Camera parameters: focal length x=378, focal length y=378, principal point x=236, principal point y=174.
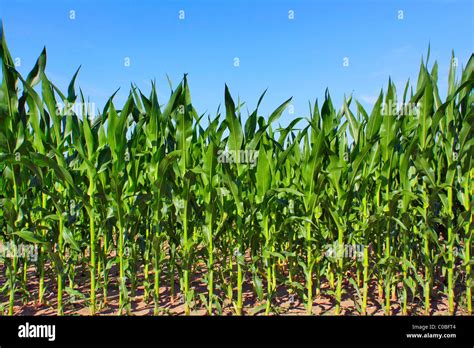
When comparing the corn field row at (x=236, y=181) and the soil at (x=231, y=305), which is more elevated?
the corn field row at (x=236, y=181)

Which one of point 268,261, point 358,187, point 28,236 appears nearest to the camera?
point 28,236

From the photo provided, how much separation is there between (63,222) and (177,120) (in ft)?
4.38

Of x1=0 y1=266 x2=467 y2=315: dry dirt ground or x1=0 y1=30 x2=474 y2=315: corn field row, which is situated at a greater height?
x1=0 y1=30 x2=474 y2=315: corn field row

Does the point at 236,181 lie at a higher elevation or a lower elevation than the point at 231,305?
higher

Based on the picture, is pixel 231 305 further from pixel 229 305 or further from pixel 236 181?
pixel 236 181

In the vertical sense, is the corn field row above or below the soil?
above

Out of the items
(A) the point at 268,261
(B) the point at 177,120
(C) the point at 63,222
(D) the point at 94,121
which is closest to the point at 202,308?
(A) the point at 268,261

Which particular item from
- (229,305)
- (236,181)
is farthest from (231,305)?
(236,181)

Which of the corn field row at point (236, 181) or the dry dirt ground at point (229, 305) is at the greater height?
the corn field row at point (236, 181)

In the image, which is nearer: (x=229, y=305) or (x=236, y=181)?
(x=236, y=181)

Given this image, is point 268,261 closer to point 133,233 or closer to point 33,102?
point 133,233

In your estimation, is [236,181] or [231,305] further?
[231,305]

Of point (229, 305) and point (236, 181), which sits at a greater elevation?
point (236, 181)

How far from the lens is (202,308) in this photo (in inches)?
139
